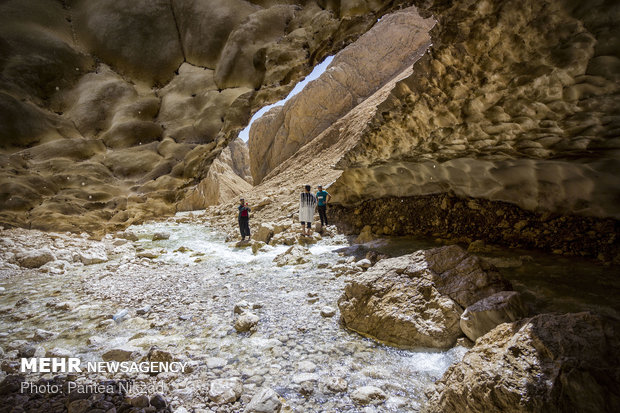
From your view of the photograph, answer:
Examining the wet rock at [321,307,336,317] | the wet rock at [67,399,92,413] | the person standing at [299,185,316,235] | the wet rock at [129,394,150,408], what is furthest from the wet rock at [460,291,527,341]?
the person standing at [299,185,316,235]

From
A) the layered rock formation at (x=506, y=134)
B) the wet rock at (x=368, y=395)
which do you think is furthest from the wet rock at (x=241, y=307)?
the layered rock formation at (x=506, y=134)

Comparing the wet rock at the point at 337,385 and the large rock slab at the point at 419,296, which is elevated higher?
the large rock slab at the point at 419,296

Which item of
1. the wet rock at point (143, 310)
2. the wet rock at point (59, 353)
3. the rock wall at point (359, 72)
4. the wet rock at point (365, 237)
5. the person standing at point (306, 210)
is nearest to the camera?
the wet rock at point (59, 353)

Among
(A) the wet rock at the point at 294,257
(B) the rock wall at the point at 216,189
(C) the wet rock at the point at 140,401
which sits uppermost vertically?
(B) the rock wall at the point at 216,189

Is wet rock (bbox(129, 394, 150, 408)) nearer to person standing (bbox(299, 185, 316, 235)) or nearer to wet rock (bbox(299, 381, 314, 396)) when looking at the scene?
wet rock (bbox(299, 381, 314, 396))

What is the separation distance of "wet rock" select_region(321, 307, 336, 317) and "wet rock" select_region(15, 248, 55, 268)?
20.4 ft

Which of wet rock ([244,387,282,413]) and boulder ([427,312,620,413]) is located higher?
boulder ([427,312,620,413])

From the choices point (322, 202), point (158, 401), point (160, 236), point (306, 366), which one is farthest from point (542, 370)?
point (160, 236)

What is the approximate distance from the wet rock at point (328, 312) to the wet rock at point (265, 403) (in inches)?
50.2

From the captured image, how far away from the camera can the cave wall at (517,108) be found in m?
2.05

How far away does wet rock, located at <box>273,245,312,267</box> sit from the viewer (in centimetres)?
526

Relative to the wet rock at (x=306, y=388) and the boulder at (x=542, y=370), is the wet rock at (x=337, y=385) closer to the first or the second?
the wet rock at (x=306, y=388)

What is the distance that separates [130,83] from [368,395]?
251 cm

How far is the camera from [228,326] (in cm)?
305
